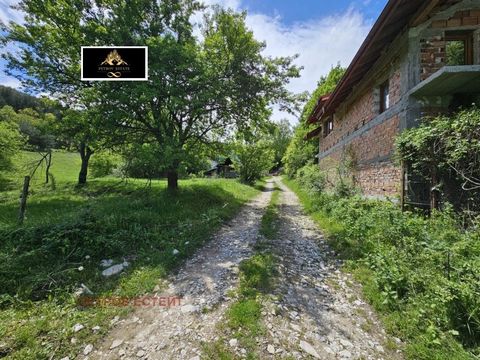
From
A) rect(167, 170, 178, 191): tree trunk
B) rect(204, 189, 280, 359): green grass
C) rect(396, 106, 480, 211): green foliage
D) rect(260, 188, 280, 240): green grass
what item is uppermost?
rect(396, 106, 480, 211): green foliage

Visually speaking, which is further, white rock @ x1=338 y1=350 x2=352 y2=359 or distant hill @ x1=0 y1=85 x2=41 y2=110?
distant hill @ x1=0 y1=85 x2=41 y2=110

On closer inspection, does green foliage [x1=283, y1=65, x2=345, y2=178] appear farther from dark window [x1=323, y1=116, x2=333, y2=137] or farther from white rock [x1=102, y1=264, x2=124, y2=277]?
white rock [x1=102, y1=264, x2=124, y2=277]

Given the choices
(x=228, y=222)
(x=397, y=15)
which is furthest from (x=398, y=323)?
(x=397, y=15)

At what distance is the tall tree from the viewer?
7484 millimetres

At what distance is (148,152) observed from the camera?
739 centimetres

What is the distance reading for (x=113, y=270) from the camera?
4.38m

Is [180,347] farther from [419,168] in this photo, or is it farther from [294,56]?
[294,56]

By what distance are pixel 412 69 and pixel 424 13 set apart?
49.2 inches

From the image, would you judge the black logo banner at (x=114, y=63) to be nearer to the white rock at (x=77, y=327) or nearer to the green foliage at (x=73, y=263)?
the green foliage at (x=73, y=263)

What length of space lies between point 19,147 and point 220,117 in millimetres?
11734

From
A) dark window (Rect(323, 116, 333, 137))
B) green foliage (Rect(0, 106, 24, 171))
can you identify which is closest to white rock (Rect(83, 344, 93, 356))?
green foliage (Rect(0, 106, 24, 171))

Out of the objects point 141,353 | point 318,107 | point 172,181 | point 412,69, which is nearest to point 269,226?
point 172,181

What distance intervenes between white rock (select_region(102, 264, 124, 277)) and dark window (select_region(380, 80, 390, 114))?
9353 millimetres

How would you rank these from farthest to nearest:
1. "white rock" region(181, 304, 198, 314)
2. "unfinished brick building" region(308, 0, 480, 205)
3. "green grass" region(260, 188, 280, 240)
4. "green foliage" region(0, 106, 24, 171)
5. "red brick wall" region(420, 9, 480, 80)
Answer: "green foliage" region(0, 106, 24, 171)
"green grass" region(260, 188, 280, 240)
"red brick wall" region(420, 9, 480, 80)
"unfinished brick building" region(308, 0, 480, 205)
"white rock" region(181, 304, 198, 314)
